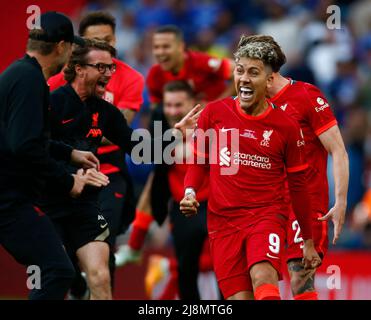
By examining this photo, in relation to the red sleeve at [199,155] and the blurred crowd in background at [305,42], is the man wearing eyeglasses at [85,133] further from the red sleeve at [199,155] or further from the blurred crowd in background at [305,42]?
the blurred crowd in background at [305,42]

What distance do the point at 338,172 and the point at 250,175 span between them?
0.94 meters

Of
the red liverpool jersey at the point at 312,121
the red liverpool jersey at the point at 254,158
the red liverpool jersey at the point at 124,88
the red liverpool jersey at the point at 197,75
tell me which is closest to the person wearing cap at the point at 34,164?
the red liverpool jersey at the point at 254,158

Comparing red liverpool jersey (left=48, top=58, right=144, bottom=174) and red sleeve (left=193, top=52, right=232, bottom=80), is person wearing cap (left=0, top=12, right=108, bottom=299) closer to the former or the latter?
red liverpool jersey (left=48, top=58, right=144, bottom=174)

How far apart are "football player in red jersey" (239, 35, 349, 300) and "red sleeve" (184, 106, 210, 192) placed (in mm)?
788

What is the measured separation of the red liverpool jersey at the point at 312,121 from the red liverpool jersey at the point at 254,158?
67 centimetres

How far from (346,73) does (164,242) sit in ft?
13.2

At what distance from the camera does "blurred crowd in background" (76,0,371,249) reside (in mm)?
14656

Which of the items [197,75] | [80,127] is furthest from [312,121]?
[197,75]

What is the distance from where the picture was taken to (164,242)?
48.3ft

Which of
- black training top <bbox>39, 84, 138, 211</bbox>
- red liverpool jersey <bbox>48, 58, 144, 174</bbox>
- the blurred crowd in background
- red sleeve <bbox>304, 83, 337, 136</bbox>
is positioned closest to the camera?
black training top <bbox>39, 84, 138, 211</bbox>

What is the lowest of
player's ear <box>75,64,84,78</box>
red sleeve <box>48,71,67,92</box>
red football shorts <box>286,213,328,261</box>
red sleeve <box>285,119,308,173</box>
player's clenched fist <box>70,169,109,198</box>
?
red football shorts <box>286,213,328,261</box>

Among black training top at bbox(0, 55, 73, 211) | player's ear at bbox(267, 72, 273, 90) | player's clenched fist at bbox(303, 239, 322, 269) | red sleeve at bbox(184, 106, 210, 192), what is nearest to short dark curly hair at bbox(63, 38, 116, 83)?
black training top at bbox(0, 55, 73, 211)

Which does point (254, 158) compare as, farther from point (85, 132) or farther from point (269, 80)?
point (85, 132)
